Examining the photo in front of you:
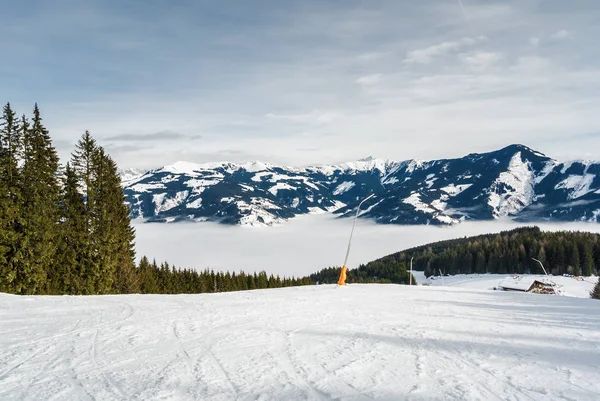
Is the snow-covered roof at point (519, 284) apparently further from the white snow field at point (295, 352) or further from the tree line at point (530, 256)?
the white snow field at point (295, 352)

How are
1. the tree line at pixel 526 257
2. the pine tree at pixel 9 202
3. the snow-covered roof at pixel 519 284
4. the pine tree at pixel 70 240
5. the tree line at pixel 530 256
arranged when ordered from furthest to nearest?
the tree line at pixel 526 257 → the tree line at pixel 530 256 → the snow-covered roof at pixel 519 284 → the pine tree at pixel 70 240 → the pine tree at pixel 9 202

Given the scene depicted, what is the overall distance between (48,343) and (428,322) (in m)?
11.1

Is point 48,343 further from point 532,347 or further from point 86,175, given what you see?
point 86,175

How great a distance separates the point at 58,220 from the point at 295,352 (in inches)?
1457

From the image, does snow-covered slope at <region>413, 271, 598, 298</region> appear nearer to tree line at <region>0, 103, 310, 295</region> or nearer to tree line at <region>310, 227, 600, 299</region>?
tree line at <region>310, 227, 600, 299</region>

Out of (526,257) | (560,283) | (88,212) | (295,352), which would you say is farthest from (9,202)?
(526,257)

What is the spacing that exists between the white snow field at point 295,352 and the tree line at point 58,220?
19785 mm

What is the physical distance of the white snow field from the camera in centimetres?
743

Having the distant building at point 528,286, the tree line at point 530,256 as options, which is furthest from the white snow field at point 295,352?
the tree line at point 530,256

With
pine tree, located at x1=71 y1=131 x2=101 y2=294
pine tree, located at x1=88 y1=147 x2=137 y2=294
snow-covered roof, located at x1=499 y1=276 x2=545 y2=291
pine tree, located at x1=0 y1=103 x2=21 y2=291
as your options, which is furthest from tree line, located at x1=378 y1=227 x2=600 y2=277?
pine tree, located at x1=0 y1=103 x2=21 y2=291

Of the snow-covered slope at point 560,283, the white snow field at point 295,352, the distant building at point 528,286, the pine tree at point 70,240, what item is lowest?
the snow-covered slope at point 560,283

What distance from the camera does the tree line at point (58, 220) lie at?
33.6 metres

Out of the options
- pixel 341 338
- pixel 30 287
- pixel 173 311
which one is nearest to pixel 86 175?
pixel 30 287

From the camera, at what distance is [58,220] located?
39094 mm
